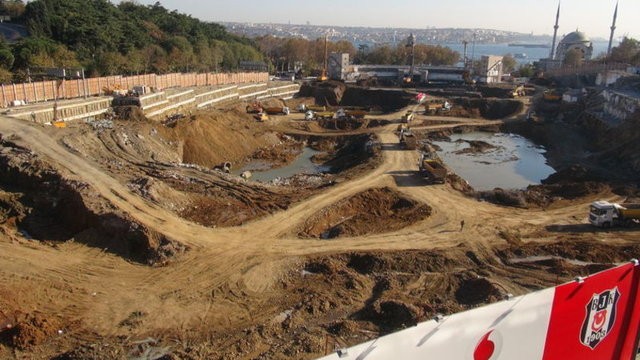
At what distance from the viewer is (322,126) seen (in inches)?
1759

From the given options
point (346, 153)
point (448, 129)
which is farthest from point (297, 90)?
point (346, 153)

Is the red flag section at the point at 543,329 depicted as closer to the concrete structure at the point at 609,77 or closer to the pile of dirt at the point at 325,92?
the pile of dirt at the point at 325,92

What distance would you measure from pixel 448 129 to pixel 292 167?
17.7m

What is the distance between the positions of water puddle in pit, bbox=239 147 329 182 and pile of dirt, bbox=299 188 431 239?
8097mm

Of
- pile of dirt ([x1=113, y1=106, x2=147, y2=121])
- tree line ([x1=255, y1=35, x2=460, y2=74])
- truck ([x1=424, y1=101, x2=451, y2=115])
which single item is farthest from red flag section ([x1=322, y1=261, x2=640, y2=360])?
tree line ([x1=255, y1=35, x2=460, y2=74])

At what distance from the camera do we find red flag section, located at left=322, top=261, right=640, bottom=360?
3562 millimetres

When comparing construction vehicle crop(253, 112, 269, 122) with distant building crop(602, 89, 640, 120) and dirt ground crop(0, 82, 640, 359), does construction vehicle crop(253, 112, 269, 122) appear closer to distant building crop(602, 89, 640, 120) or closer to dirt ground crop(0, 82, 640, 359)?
dirt ground crop(0, 82, 640, 359)

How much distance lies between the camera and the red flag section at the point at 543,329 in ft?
11.7

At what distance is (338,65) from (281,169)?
3686cm

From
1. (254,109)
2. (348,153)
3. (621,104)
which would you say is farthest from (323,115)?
(621,104)

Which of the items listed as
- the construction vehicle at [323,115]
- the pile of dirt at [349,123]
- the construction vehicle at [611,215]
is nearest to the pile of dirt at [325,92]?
the construction vehicle at [323,115]

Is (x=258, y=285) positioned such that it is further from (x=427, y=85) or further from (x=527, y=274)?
(x=427, y=85)

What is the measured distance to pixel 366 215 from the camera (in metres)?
22.6

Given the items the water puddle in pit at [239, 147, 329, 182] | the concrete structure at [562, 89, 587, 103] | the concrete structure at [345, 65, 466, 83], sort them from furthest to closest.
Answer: the concrete structure at [345, 65, 466, 83]
the concrete structure at [562, 89, 587, 103]
the water puddle in pit at [239, 147, 329, 182]
